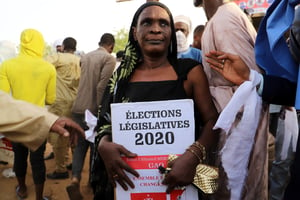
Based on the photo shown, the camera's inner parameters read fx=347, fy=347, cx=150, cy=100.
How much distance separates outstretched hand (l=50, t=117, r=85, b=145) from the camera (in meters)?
1.56

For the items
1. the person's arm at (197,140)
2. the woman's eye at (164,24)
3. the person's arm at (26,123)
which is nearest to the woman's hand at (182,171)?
the person's arm at (197,140)

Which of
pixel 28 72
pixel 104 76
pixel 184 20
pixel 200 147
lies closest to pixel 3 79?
pixel 28 72

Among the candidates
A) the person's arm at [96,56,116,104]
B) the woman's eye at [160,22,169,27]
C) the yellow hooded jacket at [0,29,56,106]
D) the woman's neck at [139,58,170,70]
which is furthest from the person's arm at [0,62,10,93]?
the woman's eye at [160,22,169,27]

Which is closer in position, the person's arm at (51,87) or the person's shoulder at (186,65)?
the person's shoulder at (186,65)

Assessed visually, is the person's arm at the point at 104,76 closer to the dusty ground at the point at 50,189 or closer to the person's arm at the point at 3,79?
the person's arm at the point at 3,79

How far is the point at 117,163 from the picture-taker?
1.77m

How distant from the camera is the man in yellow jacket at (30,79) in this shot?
399 cm

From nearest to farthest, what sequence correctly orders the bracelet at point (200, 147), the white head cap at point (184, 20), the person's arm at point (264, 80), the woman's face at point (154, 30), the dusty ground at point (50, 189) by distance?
the person's arm at point (264, 80) → the bracelet at point (200, 147) → the woman's face at point (154, 30) → the white head cap at point (184, 20) → the dusty ground at point (50, 189)

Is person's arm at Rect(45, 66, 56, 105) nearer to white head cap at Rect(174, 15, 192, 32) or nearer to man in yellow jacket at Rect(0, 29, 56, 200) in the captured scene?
man in yellow jacket at Rect(0, 29, 56, 200)

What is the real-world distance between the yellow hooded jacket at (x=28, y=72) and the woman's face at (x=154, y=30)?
2.51 meters

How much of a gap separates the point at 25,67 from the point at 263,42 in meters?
3.04

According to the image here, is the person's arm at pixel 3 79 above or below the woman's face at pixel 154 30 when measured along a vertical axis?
below

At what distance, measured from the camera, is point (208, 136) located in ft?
5.89

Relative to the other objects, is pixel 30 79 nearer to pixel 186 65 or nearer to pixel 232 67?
pixel 186 65
